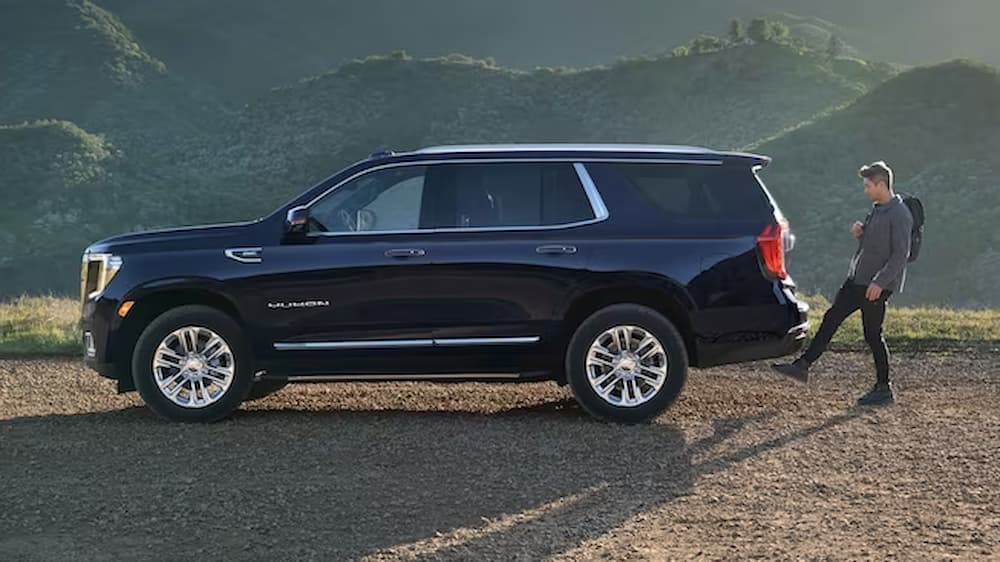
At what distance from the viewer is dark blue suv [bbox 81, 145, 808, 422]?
7.46 meters

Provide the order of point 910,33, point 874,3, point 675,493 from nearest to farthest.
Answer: point 675,493, point 910,33, point 874,3

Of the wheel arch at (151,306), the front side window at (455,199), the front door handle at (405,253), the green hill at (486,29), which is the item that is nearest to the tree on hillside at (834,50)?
the green hill at (486,29)

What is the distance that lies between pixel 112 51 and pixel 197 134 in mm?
21152

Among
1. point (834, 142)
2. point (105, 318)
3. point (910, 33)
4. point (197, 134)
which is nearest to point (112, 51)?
point (197, 134)

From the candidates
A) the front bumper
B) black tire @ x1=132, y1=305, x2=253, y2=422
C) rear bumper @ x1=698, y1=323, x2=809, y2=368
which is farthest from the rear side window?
the front bumper

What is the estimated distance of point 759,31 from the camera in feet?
287

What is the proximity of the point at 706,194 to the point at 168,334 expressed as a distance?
13.1 feet

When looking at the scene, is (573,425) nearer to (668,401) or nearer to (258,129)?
(668,401)

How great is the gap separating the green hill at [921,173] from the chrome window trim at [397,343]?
32732 millimetres

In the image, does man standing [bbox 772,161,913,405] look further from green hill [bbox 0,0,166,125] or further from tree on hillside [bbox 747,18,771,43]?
tree on hillside [bbox 747,18,771,43]

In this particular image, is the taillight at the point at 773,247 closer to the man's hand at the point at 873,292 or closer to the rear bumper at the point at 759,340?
the rear bumper at the point at 759,340

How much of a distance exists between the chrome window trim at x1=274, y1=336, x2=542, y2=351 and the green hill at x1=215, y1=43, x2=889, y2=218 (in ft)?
204

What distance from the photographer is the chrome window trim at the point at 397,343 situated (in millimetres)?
7469

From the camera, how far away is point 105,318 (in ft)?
24.8
